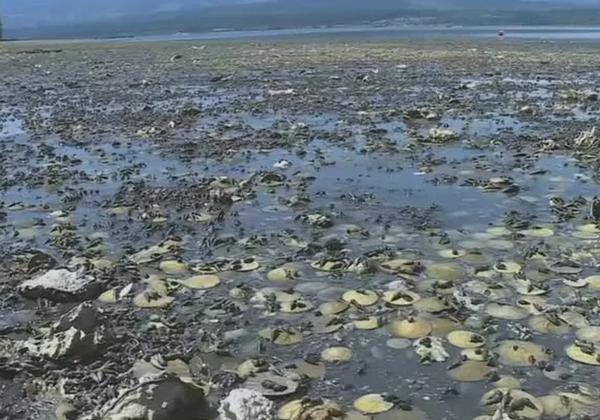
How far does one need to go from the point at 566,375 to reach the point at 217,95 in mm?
21097

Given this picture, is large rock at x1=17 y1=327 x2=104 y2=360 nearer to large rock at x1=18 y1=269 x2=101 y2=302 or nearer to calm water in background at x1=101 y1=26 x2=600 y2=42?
large rock at x1=18 y1=269 x2=101 y2=302

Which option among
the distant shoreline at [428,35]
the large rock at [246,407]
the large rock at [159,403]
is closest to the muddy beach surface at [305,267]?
the large rock at [159,403]

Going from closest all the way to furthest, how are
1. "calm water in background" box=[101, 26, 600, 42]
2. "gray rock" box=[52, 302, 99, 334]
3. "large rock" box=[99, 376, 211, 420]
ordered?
"large rock" box=[99, 376, 211, 420] → "gray rock" box=[52, 302, 99, 334] → "calm water in background" box=[101, 26, 600, 42]

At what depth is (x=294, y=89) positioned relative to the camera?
87.8 ft

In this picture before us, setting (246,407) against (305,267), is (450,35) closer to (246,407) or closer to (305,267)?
(305,267)

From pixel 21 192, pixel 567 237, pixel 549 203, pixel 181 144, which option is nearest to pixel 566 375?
pixel 567 237

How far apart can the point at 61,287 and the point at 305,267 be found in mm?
2733

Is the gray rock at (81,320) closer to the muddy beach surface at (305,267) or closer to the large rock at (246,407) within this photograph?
the muddy beach surface at (305,267)

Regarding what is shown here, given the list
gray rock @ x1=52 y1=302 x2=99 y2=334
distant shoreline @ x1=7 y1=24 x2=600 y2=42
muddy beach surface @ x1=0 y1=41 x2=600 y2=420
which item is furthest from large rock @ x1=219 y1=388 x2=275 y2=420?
distant shoreline @ x1=7 y1=24 x2=600 y2=42

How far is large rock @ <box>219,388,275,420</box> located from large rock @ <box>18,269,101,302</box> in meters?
2.87

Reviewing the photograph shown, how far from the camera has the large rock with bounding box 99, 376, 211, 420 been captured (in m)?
5.49

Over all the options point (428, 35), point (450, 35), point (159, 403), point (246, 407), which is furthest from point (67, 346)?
point (428, 35)

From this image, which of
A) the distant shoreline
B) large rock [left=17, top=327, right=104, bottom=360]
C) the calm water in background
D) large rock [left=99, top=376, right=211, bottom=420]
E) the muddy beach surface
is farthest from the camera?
the distant shoreline

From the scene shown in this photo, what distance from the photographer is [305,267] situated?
8.78 m
